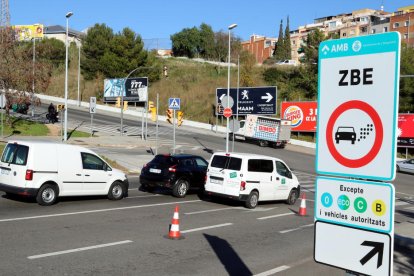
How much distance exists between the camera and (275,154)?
4350 centimetres

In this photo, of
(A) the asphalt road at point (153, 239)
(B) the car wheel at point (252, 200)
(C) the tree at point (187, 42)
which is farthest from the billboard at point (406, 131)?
(C) the tree at point (187, 42)

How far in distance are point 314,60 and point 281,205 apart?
56608mm

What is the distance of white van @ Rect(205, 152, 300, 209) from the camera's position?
16.1 m

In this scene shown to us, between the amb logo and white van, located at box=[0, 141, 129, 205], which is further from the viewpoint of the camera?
the amb logo

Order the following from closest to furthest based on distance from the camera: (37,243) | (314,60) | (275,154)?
(37,243)
(275,154)
(314,60)

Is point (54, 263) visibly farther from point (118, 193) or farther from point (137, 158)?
point (137, 158)

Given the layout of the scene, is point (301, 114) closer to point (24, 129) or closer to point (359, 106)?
point (24, 129)

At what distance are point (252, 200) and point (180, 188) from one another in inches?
118

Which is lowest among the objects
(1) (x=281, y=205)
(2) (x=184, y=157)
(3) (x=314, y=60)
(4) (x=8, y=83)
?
(1) (x=281, y=205)

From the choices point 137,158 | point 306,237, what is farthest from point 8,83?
point 306,237

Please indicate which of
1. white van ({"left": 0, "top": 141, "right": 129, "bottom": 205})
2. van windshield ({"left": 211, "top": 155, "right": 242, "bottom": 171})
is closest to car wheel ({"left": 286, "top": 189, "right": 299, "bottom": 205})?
van windshield ({"left": 211, "top": 155, "right": 242, "bottom": 171})

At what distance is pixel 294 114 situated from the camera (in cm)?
5581

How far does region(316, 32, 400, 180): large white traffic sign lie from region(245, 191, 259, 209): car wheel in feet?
43.1

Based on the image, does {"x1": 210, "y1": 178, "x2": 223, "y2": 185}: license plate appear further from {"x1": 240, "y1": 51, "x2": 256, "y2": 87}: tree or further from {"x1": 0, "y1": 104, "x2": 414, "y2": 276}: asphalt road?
{"x1": 240, "y1": 51, "x2": 256, "y2": 87}: tree
